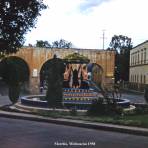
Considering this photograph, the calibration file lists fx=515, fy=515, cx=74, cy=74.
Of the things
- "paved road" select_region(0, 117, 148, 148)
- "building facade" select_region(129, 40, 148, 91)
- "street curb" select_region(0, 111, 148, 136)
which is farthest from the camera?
"building facade" select_region(129, 40, 148, 91)

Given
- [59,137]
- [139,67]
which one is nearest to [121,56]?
[139,67]

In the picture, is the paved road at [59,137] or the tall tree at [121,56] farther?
the tall tree at [121,56]

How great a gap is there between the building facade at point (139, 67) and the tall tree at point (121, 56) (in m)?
9.66

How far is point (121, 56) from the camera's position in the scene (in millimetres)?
110688

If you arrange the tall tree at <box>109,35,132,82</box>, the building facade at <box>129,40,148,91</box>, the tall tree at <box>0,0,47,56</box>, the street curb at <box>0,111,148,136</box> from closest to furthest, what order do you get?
1. the tall tree at <box>0,0,47,56</box>
2. the street curb at <box>0,111,148,136</box>
3. the building facade at <box>129,40,148,91</box>
4. the tall tree at <box>109,35,132,82</box>

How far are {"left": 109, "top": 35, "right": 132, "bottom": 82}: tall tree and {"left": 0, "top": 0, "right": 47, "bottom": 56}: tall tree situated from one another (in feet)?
282

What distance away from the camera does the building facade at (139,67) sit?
73.8 metres

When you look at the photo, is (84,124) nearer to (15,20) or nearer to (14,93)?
(15,20)

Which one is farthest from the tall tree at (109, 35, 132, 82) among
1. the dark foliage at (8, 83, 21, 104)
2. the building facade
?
the dark foliage at (8, 83, 21, 104)

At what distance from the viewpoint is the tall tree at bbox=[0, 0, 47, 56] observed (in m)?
10.9

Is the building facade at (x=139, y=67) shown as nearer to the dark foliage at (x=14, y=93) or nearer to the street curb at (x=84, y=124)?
the dark foliage at (x=14, y=93)

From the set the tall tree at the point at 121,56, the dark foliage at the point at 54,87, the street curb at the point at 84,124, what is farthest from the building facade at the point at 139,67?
the street curb at the point at 84,124

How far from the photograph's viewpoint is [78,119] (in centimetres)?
1980

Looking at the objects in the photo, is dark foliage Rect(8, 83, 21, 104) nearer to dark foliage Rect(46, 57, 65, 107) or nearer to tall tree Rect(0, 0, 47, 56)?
dark foliage Rect(46, 57, 65, 107)
